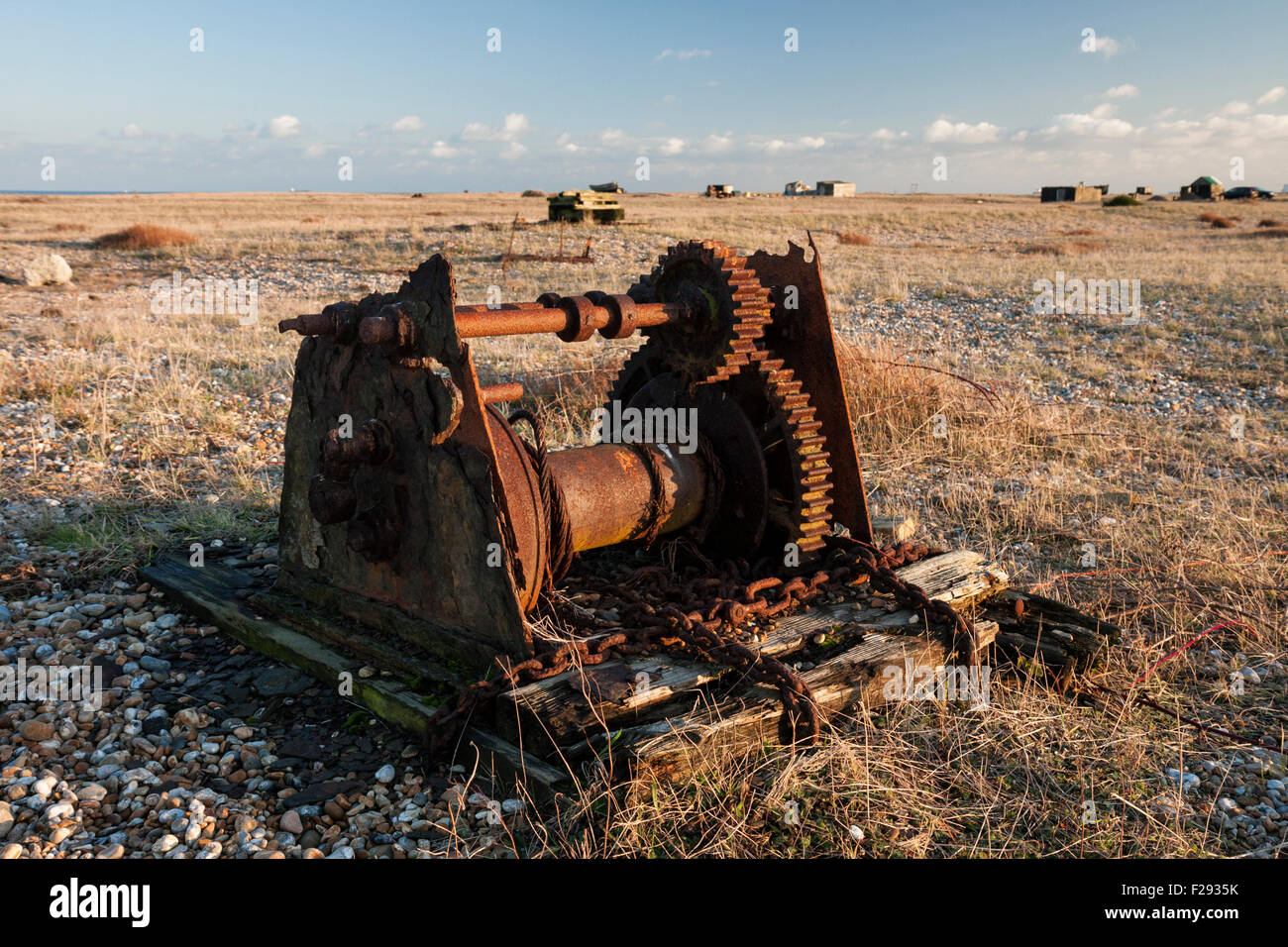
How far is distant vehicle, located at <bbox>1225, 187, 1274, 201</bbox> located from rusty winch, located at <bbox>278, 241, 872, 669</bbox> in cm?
7599

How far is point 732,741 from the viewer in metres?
3.04

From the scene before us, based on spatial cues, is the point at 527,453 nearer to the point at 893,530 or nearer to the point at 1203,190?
the point at 893,530

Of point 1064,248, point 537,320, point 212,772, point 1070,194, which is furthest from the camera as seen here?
point 1070,194

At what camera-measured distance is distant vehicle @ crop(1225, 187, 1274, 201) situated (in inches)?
2599

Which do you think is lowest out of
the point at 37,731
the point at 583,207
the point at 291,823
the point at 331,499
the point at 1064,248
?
the point at 291,823

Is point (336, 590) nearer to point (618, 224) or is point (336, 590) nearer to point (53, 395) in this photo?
point (53, 395)

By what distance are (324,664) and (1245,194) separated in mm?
81870

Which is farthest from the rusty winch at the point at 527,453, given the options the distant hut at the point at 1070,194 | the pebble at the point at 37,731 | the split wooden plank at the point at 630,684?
the distant hut at the point at 1070,194

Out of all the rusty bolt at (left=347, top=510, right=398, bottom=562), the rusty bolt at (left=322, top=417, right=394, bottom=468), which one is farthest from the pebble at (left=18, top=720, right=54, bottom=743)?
the rusty bolt at (left=322, top=417, right=394, bottom=468)

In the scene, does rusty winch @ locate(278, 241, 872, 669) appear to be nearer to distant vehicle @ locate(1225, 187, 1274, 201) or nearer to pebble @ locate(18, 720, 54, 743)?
pebble @ locate(18, 720, 54, 743)

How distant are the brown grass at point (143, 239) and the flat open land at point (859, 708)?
13.0 metres

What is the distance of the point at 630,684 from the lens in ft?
10.3

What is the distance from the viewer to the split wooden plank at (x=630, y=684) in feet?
9.71

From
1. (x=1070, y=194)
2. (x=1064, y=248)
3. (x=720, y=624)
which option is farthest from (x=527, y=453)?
(x=1070, y=194)
